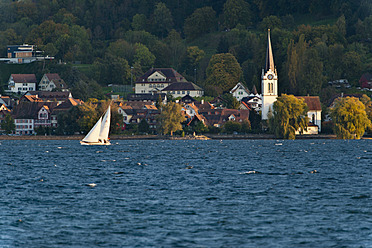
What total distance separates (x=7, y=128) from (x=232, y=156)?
9564cm

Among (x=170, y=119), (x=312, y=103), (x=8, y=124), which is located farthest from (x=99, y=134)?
(x=312, y=103)

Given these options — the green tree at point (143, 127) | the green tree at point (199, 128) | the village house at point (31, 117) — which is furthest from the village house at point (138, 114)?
the village house at point (31, 117)

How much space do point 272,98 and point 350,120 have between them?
121 feet

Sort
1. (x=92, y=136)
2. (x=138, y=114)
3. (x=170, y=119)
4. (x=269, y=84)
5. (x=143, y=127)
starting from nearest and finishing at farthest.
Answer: (x=92, y=136), (x=170, y=119), (x=143, y=127), (x=269, y=84), (x=138, y=114)

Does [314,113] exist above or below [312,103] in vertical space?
below

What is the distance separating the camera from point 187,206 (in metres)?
42.8

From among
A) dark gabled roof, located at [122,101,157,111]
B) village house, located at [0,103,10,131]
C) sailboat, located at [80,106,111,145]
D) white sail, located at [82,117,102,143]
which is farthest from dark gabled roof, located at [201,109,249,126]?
village house, located at [0,103,10,131]

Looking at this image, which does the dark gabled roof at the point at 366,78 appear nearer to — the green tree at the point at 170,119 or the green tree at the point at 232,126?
the green tree at the point at 232,126

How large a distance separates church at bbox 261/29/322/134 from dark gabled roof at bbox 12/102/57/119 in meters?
55.6

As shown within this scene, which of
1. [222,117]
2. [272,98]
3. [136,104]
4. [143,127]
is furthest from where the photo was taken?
[136,104]

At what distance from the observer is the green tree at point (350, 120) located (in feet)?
450

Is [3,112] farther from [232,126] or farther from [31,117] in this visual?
[232,126]

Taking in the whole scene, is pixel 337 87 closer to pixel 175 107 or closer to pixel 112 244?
pixel 175 107

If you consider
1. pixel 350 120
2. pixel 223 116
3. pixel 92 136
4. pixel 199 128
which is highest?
pixel 223 116
